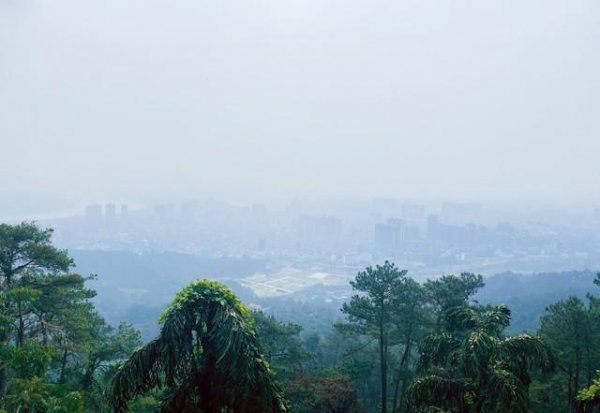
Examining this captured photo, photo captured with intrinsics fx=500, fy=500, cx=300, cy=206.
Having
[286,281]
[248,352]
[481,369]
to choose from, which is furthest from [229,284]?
[248,352]

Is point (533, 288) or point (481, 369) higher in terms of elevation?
point (481, 369)

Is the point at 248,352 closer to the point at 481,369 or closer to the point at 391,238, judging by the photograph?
the point at 481,369

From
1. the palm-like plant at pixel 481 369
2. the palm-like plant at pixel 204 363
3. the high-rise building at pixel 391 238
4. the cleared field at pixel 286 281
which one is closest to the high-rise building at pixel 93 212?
the cleared field at pixel 286 281

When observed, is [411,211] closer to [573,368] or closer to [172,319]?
[573,368]

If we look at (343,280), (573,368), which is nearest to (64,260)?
(573,368)

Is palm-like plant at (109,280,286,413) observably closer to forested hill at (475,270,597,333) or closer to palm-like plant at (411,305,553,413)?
palm-like plant at (411,305,553,413)

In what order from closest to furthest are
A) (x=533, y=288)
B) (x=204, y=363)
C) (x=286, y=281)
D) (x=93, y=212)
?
1. (x=204, y=363)
2. (x=533, y=288)
3. (x=286, y=281)
4. (x=93, y=212)

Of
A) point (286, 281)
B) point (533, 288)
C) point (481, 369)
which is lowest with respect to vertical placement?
point (286, 281)
